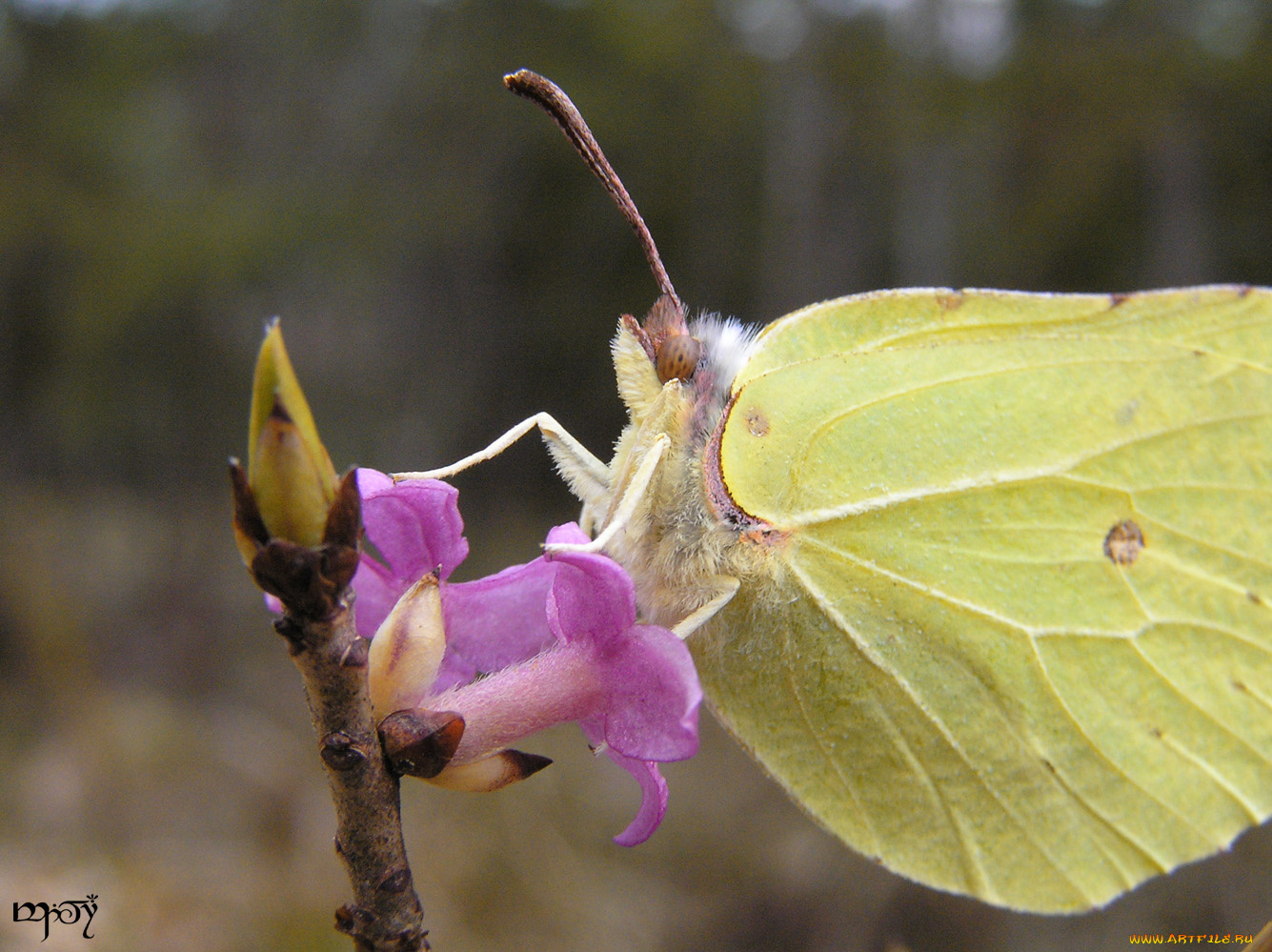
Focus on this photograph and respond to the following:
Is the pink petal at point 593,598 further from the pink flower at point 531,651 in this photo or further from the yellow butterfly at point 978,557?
the yellow butterfly at point 978,557

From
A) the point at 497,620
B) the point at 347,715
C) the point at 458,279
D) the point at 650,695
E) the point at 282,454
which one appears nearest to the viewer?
the point at 282,454

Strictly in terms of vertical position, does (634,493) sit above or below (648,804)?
above

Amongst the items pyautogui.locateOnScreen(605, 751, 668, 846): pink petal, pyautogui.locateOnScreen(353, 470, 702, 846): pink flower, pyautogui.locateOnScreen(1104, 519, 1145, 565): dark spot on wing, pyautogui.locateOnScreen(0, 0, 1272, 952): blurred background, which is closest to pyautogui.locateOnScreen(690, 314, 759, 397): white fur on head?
pyautogui.locateOnScreen(353, 470, 702, 846): pink flower

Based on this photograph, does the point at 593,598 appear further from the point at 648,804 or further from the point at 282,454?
the point at 282,454

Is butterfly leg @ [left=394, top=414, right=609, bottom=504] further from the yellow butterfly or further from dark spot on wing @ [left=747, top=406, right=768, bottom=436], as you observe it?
dark spot on wing @ [left=747, top=406, right=768, bottom=436]

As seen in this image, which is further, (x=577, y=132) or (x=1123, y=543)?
(x=1123, y=543)

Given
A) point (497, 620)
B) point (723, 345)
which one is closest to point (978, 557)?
point (723, 345)

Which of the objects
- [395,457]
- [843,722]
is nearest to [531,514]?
[395,457]
